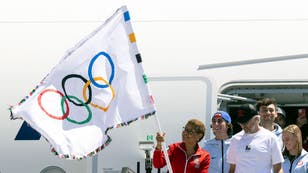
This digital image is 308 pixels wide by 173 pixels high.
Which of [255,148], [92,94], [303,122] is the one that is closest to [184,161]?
[255,148]

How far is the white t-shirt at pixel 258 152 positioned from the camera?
6.66 m

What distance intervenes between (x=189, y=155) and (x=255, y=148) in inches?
26.1

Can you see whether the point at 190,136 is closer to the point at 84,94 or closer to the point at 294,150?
the point at 294,150

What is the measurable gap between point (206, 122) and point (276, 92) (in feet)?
2.87

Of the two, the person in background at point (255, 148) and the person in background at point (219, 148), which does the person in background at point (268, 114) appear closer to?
the person in background at point (219, 148)

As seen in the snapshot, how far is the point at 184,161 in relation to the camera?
6.89m

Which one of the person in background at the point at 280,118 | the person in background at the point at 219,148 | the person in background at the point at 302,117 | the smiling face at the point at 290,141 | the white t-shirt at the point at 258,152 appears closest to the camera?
the white t-shirt at the point at 258,152

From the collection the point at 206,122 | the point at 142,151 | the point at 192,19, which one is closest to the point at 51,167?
the point at 142,151

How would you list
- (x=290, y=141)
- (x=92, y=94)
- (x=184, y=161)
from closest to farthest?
1. (x=92, y=94)
2. (x=184, y=161)
3. (x=290, y=141)

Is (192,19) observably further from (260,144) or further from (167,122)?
(260,144)

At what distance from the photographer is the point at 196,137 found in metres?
6.91

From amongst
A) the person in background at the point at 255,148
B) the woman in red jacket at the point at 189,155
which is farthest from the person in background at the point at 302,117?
the woman in red jacket at the point at 189,155

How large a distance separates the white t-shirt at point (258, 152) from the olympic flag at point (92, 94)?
3.74ft

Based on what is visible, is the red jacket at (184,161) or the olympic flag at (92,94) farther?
the red jacket at (184,161)
